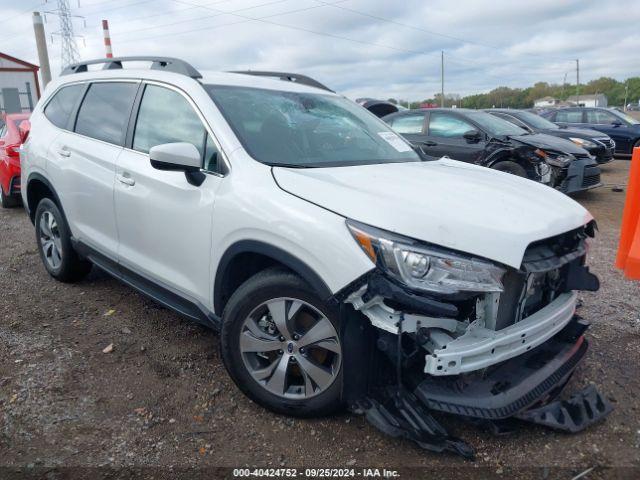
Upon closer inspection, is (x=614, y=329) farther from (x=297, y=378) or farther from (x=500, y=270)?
(x=297, y=378)

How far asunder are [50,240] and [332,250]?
11.5ft

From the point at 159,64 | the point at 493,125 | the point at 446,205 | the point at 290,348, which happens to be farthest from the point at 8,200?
the point at 446,205

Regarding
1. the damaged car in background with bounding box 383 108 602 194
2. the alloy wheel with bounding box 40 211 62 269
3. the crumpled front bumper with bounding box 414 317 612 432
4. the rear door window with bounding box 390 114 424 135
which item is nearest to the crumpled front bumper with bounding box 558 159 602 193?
the damaged car in background with bounding box 383 108 602 194

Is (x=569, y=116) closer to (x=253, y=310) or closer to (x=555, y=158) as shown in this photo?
(x=555, y=158)

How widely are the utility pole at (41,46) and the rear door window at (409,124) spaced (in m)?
20.2

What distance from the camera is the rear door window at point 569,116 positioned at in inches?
595

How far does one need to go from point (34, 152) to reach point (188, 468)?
347 cm

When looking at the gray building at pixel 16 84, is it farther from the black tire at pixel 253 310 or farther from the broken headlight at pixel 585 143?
the black tire at pixel 253 310

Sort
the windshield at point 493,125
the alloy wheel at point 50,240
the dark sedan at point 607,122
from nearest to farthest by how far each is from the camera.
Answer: the alloy wheel at point 50,240 < the windshield at point 493,125 < the dark sedan at point 607,122

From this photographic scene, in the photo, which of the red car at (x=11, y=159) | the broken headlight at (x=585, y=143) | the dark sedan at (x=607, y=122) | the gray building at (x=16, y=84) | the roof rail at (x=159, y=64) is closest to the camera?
the roof rail at (x=159, y=64)

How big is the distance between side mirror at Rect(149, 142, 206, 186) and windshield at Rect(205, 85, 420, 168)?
285 millimetres

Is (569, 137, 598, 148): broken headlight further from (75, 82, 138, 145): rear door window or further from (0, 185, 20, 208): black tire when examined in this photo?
(0, 185, 20, 208): black tire

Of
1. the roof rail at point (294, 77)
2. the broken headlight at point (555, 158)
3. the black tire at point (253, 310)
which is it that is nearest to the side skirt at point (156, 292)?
the black tire at point (253, 310)

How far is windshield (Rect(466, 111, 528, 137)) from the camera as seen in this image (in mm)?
8352
